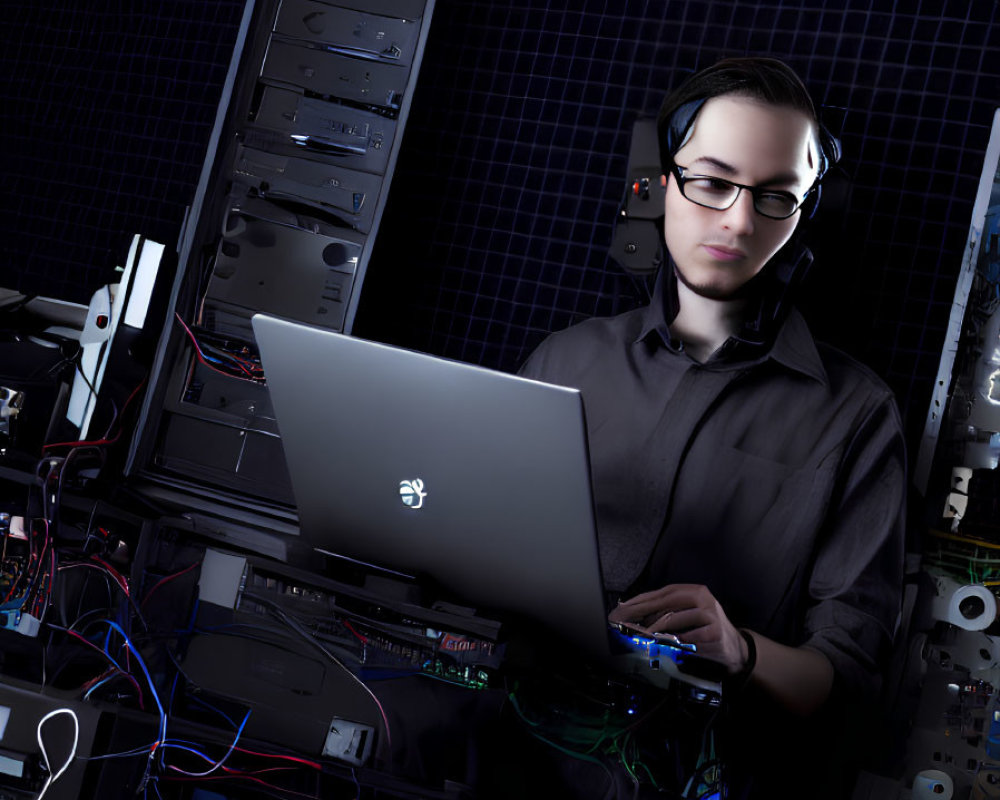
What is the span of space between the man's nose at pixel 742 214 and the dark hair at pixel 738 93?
158 mm

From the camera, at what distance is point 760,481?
5.07ft

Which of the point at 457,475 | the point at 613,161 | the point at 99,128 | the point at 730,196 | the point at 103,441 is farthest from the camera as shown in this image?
→ the point at 99,128

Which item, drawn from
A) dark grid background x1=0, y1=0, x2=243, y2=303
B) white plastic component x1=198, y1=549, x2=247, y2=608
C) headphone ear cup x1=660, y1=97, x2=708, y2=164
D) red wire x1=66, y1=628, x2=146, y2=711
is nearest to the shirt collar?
headphone ear cup x1=660, y1=97, x2=708, y2=164

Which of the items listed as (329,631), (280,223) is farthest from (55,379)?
(329,631)

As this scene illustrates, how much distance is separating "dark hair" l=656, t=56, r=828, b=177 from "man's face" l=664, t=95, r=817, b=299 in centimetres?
2

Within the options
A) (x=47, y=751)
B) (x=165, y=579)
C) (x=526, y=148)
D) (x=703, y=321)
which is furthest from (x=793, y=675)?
(x=526, y=148)

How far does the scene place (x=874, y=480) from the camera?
1.48 m

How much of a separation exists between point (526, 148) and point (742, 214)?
778mm

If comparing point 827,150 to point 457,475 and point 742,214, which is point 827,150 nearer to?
point 742,214

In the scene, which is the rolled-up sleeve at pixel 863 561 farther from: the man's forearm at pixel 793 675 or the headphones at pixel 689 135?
the headphones at pixel 689 135

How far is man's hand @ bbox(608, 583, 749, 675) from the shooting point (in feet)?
3.49

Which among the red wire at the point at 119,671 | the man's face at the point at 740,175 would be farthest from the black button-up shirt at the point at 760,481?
the red wire at the point at 119,671

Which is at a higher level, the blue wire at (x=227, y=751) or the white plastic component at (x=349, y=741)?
the white plastic component at (x=349, y=741)

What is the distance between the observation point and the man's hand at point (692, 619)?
3.49 feet
